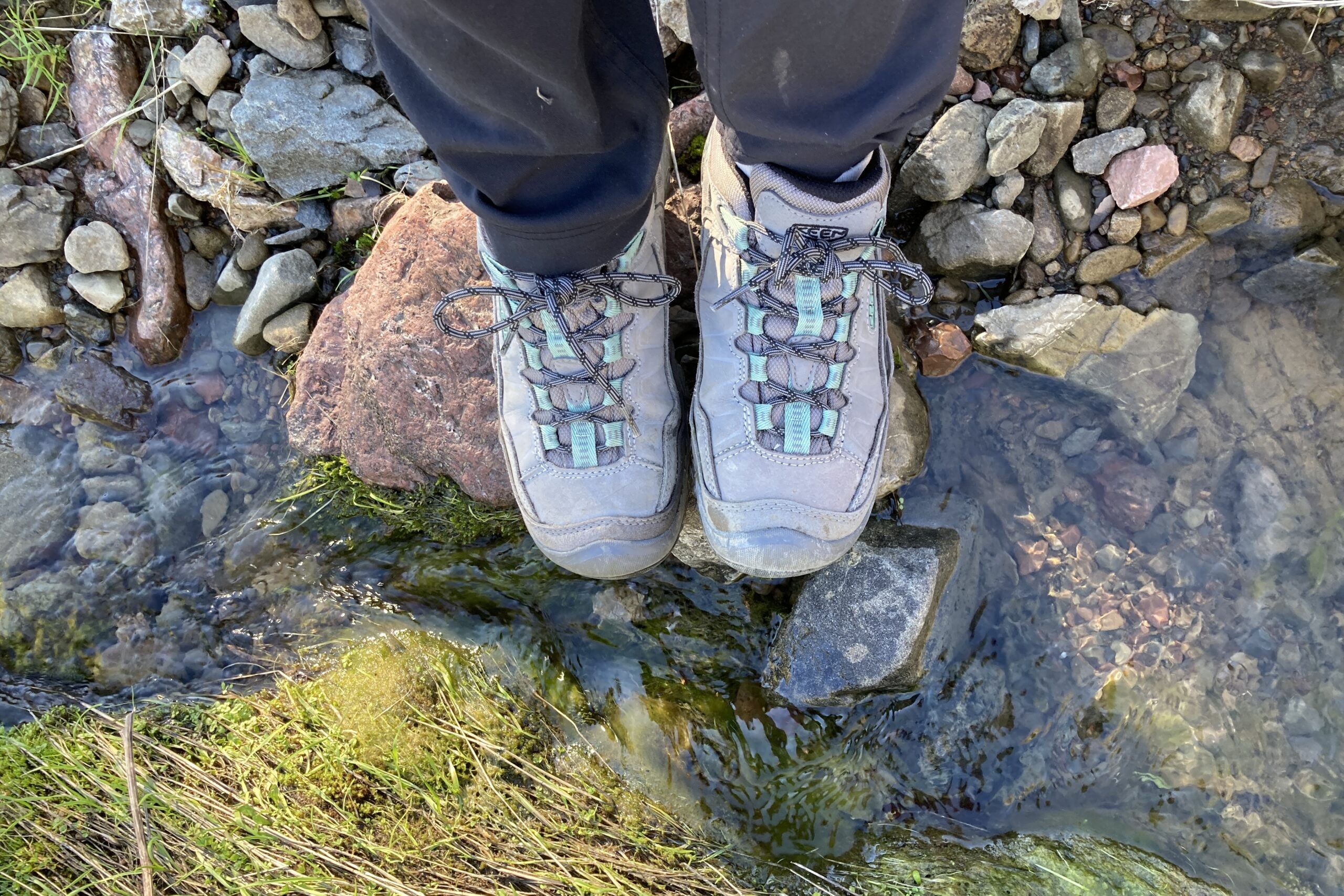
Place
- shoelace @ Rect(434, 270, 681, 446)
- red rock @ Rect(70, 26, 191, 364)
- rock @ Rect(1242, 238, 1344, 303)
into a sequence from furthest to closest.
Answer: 1. red rock @ Rect(70, 26, 191, 364)
2. rock @ Rect(1242, 238, 1344, 303)
3. shoelace @ Rect(434, 270, 681, 446)

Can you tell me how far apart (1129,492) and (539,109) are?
5.61 feet

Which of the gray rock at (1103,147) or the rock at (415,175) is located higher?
the rock at (415,175)

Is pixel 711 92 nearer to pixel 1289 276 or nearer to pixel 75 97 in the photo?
pixel 1289 276

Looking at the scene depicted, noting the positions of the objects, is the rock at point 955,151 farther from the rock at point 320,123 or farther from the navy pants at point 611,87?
the rock at point 320,123

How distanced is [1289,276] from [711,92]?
1.69 m

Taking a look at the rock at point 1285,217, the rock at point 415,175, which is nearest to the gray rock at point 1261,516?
the rock at point 1285,217

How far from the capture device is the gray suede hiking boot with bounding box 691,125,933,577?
1.65m

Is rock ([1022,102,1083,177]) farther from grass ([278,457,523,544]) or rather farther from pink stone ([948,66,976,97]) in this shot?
grass ([278,457,523,544])

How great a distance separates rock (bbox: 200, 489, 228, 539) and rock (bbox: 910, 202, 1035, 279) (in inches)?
82.0

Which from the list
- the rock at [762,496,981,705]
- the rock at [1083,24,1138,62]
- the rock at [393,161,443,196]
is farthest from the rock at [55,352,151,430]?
the rock at [1083,24,1138,62]

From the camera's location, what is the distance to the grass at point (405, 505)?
85.2 inches

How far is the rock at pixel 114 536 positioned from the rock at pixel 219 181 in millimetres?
940

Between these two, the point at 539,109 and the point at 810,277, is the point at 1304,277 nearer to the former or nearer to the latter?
the point at 810,277

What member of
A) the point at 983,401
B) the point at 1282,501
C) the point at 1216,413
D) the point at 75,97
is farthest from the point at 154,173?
the point at 1282,501
